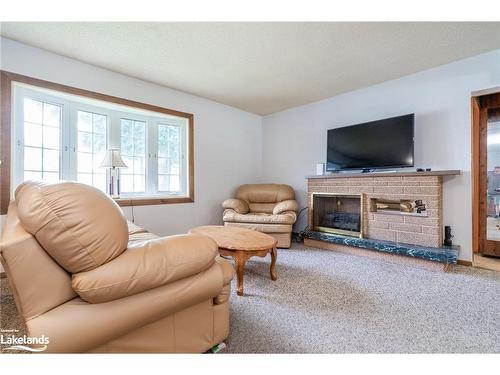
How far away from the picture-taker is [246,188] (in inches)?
168

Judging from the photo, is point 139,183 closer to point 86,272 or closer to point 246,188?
point 246,188

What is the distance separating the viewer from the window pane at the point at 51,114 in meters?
2.68

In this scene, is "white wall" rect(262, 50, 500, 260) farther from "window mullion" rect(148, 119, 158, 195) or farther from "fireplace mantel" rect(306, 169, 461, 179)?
"window mullion" rect(148, 119, 158, 195)

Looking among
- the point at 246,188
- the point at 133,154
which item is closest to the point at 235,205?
the point at 246,188

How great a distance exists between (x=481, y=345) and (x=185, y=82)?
3.83 m

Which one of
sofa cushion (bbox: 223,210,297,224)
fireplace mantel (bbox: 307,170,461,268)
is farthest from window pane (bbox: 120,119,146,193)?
fireplace mantel (bbox: 307,170,461,268)

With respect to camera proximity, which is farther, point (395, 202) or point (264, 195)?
point (264, 195)

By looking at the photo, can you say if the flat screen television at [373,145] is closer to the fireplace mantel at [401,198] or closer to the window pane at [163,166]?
the fireplace mantel at [401,198]

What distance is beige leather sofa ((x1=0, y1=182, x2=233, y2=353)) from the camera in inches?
31.9

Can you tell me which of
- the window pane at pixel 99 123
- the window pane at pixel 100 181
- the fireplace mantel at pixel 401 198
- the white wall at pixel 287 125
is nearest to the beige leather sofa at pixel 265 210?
the white wall at pixel 287 125

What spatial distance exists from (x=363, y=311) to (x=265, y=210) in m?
2.53

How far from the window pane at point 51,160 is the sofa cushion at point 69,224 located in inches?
90.3
